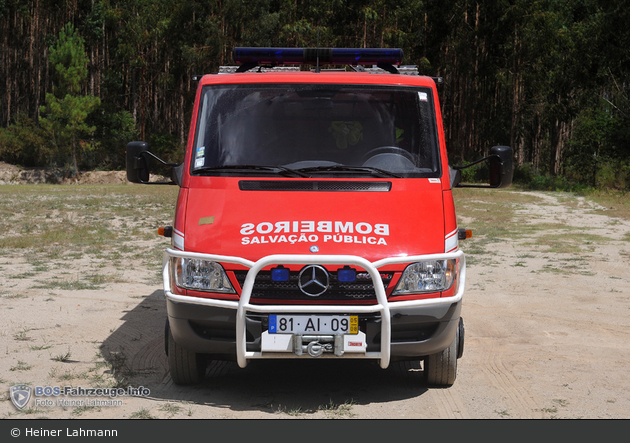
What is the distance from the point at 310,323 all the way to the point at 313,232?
1.98 ft

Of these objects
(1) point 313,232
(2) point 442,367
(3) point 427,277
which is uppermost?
(1) point 313,232

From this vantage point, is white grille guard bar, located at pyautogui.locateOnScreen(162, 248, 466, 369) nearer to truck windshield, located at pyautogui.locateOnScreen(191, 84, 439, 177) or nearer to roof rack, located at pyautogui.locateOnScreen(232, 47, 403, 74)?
truck windshield, located at pyautogui.locateOnScreen(191, 84, 439, 177)

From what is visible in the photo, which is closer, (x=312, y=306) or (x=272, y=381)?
(x=312, y=306)

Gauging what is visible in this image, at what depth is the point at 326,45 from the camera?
180ft

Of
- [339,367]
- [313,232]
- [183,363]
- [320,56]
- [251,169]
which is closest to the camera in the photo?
[313,232]

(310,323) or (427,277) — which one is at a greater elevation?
(427,277)

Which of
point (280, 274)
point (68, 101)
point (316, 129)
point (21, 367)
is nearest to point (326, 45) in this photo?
point (68, 101)

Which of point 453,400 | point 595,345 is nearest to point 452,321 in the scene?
point 453,400

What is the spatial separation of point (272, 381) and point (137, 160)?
204 cm

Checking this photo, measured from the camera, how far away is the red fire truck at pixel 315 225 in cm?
481

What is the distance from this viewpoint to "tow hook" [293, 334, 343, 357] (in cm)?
478

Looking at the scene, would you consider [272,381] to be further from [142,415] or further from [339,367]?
[142,415]

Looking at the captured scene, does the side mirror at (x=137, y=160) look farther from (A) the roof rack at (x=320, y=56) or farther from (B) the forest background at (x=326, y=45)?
(B) the forest background at (x=326, y=45)

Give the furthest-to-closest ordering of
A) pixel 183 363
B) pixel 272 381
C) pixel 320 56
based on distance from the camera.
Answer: pixel 320 56 < pixel 272 381 < pixel 183 363
